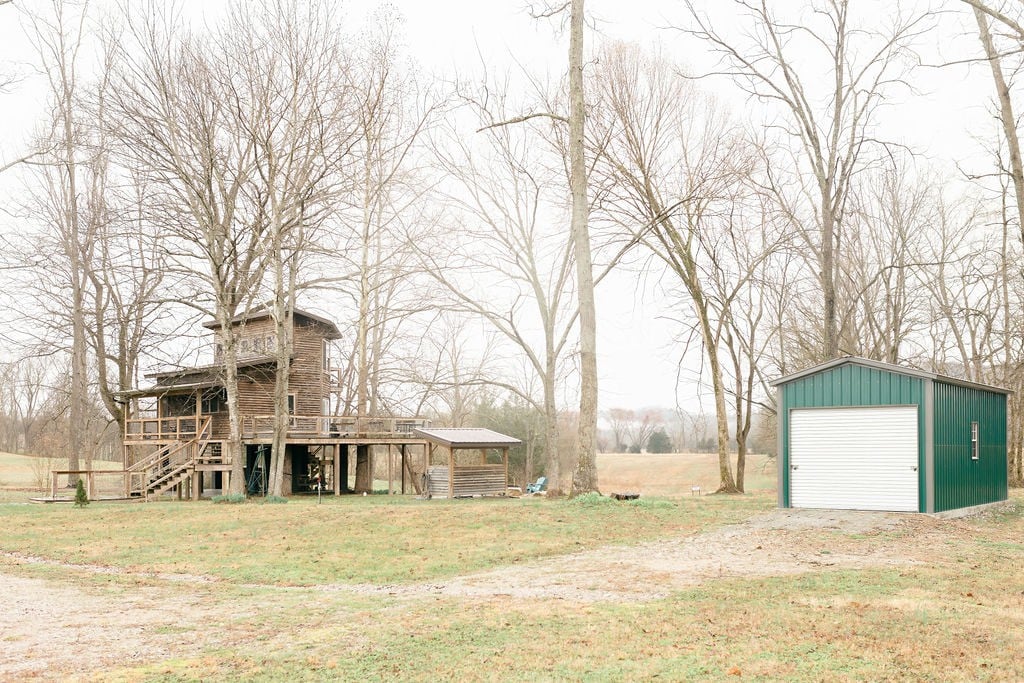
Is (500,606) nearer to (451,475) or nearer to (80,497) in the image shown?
(80,497)

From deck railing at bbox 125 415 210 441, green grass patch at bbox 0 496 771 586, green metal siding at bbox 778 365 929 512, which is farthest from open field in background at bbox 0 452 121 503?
green metal siding at bbox 778 365 929 512

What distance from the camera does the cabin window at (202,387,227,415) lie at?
3212 cm

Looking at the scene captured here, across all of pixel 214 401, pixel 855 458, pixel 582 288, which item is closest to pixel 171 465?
pixel 214 401

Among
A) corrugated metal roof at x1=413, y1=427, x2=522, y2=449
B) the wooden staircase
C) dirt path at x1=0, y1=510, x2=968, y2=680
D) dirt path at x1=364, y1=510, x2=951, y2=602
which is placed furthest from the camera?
the wooden staircase

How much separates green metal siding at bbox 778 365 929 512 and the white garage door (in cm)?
12

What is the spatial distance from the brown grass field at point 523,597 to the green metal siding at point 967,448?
1.05 m

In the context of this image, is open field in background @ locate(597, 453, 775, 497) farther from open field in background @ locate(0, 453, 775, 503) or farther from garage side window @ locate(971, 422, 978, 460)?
garage side window @ locate(971, 422, 978, 460)

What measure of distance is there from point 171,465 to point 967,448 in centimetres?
2369

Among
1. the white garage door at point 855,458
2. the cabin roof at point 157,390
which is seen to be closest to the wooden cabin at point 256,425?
the cabin roof at point 157,390

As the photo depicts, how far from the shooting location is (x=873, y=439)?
17.7 meters

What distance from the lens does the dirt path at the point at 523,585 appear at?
7.43m

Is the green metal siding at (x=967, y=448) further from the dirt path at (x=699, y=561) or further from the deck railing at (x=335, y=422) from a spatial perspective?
the deck railing at (x=335, y=422)

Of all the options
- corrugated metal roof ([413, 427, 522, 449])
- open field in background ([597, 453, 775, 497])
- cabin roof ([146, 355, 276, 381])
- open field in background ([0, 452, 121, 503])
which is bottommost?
open field in background ([597, 453, 775, 497])

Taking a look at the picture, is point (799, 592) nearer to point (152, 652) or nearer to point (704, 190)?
point (152, 652)
